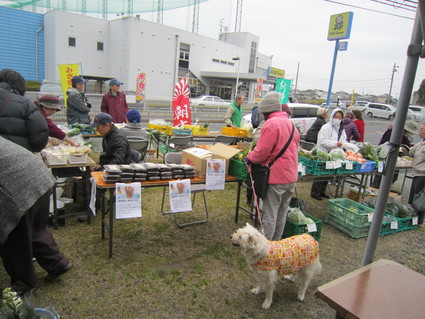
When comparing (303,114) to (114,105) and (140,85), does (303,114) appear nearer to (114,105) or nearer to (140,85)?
(114,105)

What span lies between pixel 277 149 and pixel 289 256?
1.08 m

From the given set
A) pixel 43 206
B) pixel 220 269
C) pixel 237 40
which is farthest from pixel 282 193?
pixel 237 40

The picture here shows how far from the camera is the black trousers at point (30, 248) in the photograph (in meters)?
2.17

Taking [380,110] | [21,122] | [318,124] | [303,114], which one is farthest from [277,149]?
[380,110]

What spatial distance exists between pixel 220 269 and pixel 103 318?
51.7 inches

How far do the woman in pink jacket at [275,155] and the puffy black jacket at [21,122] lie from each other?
2.21 metres

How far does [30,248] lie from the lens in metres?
2.25

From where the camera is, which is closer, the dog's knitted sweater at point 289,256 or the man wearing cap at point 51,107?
the dog's knitted sweater at point 289,256

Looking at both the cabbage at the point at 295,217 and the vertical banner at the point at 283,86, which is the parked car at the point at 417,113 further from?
the cabbage at the point at 295,217

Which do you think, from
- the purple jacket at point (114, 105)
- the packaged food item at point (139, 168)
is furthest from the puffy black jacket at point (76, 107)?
the packaged food item at point (139, 168)

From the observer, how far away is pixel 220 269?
3.23 metres

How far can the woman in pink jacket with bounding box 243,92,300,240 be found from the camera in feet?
9.81

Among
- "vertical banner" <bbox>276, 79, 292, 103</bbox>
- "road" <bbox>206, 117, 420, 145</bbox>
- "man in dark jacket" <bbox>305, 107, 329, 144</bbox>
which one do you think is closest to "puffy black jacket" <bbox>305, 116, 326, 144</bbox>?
"man in dark jacket" <bbox>305, 107, 329, 144</bbox>

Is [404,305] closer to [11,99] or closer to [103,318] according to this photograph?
[103,318]
